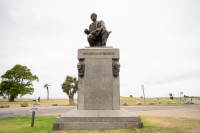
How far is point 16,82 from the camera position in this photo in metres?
39.1

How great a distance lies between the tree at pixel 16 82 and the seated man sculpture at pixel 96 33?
36.5 meters

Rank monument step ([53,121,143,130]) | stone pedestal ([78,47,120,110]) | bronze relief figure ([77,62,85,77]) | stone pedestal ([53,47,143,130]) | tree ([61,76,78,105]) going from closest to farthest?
monument step ([53,121,143,130])
stone pedestal ([53,47,143,130])
stone pedestal ([78,47,120,110])
bronze relief figure ([77,62,85,77])
tree ([61,76,78,105])

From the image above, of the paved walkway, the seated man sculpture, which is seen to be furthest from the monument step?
the paved walkway

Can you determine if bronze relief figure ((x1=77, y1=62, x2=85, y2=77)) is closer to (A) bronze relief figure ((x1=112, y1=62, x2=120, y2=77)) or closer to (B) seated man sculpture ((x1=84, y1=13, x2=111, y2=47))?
(A) bronze relief figure ((x1=112, y1=62, x2=120, y2=77))

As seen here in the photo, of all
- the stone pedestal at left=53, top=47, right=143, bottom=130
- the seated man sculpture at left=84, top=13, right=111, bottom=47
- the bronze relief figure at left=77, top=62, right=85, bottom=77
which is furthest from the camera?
the seated man sculpture at left=84, top=13, right=111, bottom=47

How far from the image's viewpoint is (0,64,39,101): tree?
37031 millimetres

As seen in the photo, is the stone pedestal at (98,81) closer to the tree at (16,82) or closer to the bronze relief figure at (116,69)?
the bronze relief figure at (116,69)

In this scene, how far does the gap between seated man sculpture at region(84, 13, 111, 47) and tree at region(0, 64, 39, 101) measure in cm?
3647

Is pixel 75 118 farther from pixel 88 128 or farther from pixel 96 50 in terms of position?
pixel 96 50

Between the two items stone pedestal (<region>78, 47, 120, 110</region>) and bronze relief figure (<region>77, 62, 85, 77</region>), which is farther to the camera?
bronze relief figure (<region>77, 62, 85, 77</region>)

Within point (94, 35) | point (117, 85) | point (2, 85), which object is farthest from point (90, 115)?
point (2, 85)

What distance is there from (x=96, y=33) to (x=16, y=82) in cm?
3951

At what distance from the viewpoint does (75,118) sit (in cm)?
545

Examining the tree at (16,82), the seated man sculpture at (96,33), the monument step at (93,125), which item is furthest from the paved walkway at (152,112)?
the tree at (16,82)
